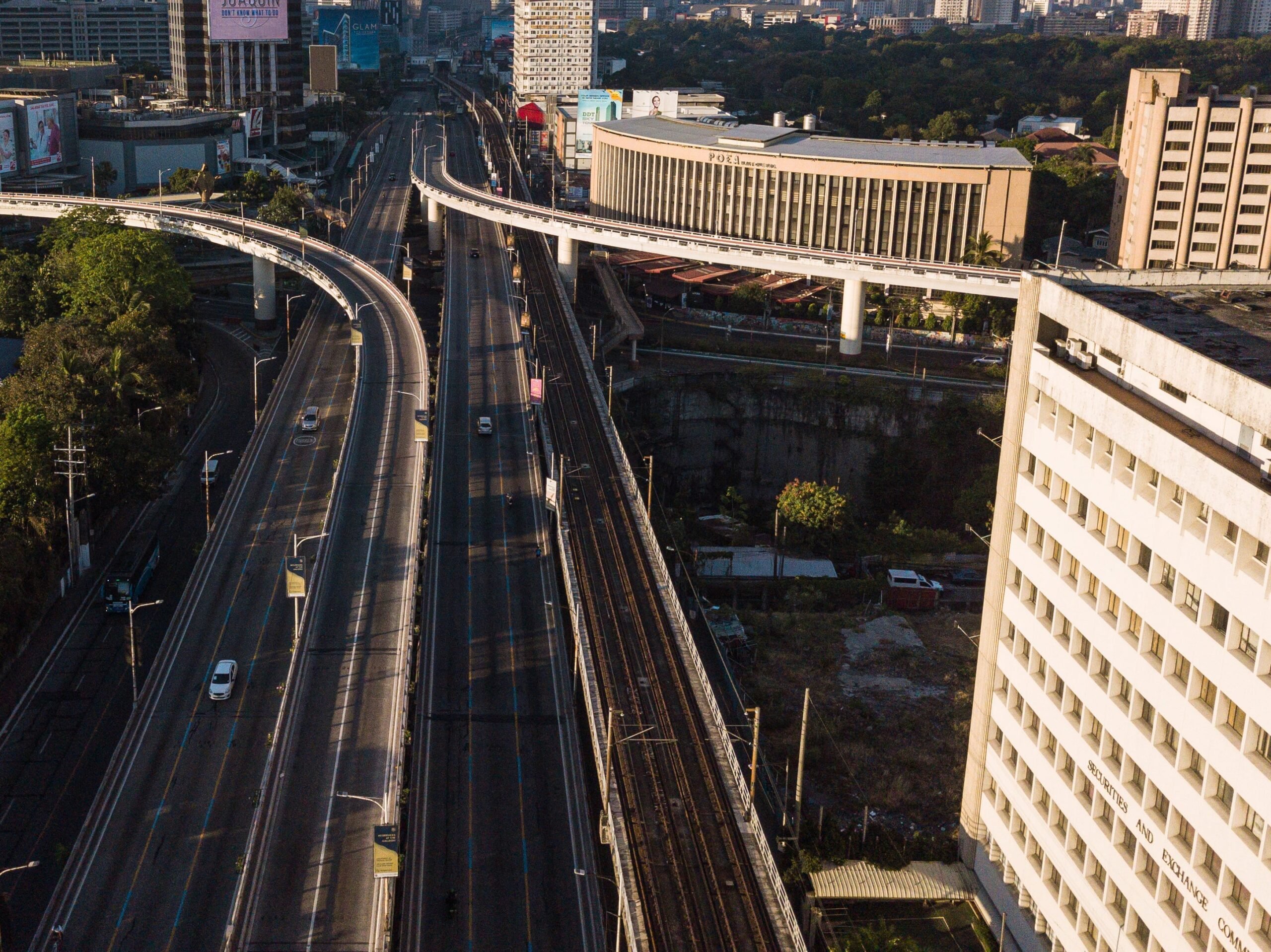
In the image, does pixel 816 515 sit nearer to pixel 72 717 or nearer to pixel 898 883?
pixel 898 883

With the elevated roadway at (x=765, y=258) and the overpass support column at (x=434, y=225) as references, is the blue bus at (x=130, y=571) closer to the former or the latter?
the elevated roadway at (x=765, y=258)

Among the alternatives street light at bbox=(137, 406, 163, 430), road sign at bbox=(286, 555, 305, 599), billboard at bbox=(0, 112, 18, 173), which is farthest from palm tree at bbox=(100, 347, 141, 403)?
billboard at bbox=(0, 112, 18, 173)

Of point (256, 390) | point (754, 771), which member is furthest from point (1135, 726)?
point (256, 390)

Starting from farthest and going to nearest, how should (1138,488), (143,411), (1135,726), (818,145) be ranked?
(818,145) → (143,411) → (1135,726) → (1138,488)

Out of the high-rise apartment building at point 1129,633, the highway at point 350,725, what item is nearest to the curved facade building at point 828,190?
the highway at point 350,725

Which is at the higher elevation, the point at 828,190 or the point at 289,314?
the point at 828,190

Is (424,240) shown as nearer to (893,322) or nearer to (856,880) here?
(893,322)
